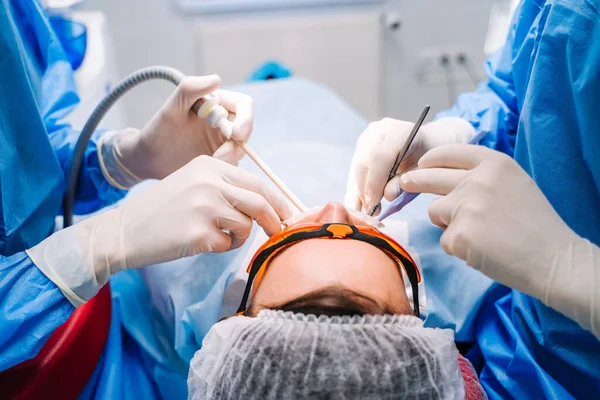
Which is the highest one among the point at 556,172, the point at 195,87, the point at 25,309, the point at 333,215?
the point at 195,87

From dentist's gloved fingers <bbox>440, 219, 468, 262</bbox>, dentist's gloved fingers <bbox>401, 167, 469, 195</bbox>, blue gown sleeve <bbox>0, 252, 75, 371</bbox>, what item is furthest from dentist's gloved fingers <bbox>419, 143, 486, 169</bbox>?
blue gown sleeve <bbox>0, 252, 75, 371</bbox>

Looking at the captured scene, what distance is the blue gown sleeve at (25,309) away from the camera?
0.90 meters

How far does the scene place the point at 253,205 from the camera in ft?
3.32

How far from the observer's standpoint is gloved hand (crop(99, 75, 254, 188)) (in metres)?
1.20

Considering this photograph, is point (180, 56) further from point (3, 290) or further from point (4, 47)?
point (3, 290)

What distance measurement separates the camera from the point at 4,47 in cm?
108

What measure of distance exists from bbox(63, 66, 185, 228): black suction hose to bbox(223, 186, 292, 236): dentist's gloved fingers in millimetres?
356

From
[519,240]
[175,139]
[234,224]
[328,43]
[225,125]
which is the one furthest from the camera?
[328,43]

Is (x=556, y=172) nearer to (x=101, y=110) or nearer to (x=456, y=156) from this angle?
(x=456, y=156)

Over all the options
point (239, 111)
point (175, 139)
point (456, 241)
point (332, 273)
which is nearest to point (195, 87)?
point (239, 111)

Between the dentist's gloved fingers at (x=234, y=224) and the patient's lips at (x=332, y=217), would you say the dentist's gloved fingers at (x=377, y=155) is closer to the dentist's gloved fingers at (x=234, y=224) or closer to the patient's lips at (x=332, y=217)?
the patient's lips at (x=332, y=217)

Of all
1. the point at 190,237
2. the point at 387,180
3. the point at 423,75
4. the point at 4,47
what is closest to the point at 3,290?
the point at 190,237

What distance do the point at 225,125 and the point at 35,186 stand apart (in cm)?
49

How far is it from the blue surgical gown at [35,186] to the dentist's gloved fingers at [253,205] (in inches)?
14.7
